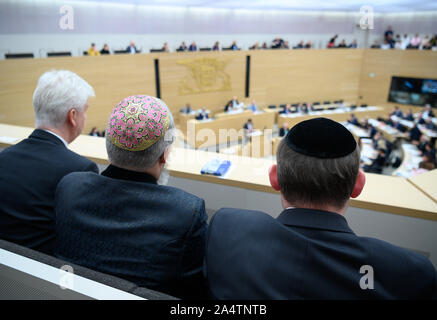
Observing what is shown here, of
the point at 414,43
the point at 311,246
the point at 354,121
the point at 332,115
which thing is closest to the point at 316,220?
the point at 311,246

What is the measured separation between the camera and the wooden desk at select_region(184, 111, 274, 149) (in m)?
9.86

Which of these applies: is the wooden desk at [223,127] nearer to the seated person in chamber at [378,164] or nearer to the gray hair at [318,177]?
the seated person in chamber at [378,164]

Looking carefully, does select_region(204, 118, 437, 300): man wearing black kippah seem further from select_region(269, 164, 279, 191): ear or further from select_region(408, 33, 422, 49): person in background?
select_region(408, 33, 422, 49): person in background

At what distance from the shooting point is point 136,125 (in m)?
1.01

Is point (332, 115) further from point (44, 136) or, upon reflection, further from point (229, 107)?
point (44, 136)

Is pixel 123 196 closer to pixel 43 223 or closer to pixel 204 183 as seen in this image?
pixel 43 223

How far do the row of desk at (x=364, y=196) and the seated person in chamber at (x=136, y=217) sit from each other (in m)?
0.20

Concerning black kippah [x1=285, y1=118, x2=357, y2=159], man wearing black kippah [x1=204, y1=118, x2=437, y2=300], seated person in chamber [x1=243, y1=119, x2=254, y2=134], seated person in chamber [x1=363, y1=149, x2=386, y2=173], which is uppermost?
black kippah [x1=285, y1=118, x2=357, y2=159]

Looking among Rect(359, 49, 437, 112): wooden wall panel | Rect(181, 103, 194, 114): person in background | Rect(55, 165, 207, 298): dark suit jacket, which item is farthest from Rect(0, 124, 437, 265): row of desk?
Rect(359, 49, 437, 112): wooden wall panel

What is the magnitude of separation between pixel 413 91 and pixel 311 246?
1482cm

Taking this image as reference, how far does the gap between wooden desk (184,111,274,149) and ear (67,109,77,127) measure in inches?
312

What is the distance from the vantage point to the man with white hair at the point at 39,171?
4.06ft
